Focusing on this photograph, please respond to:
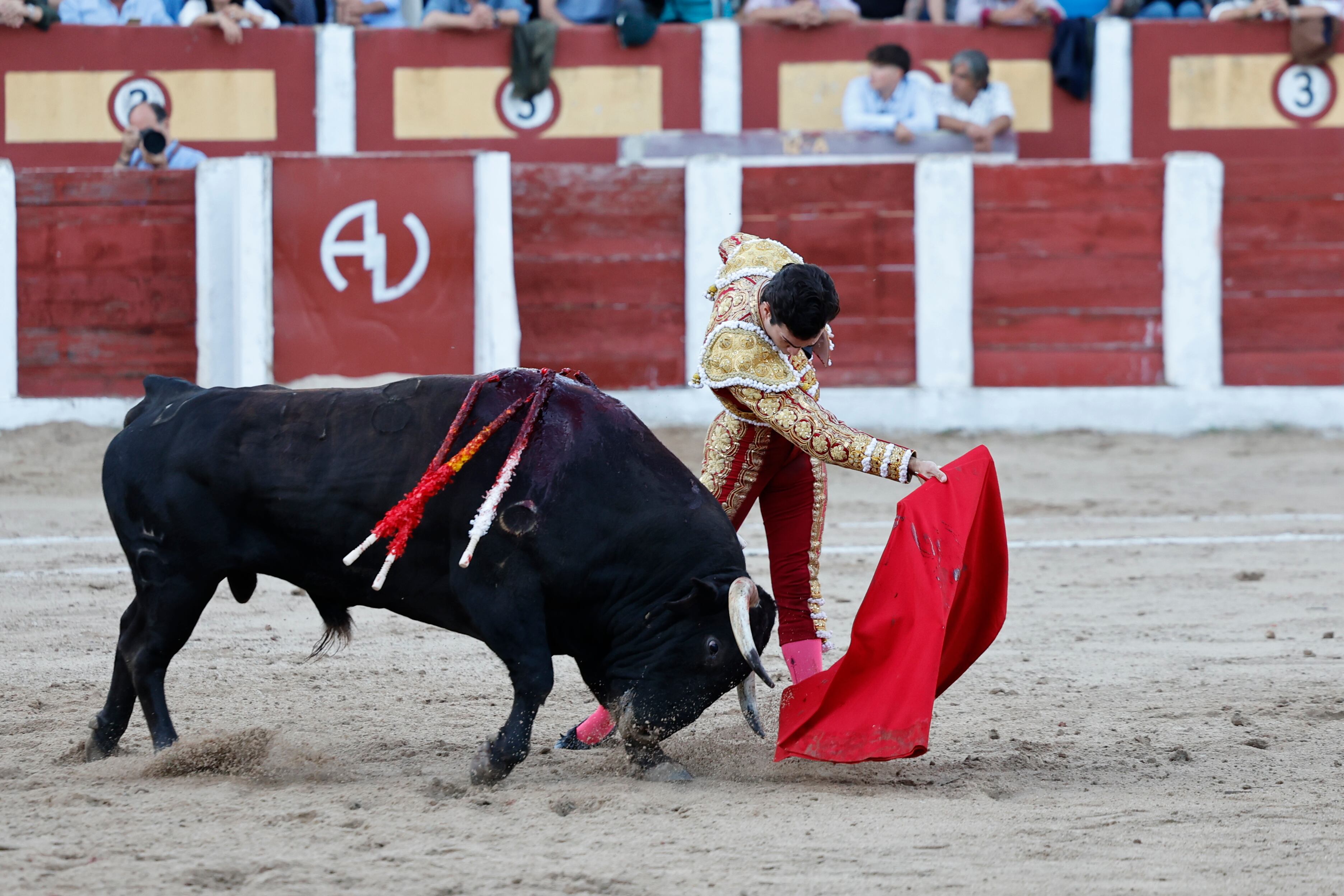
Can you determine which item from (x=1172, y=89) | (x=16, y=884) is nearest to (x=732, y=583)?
(x=16, y=884)

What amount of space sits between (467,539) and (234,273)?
4.98 meters

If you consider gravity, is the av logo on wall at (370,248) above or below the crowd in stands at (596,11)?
below

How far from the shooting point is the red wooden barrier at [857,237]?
7605mm

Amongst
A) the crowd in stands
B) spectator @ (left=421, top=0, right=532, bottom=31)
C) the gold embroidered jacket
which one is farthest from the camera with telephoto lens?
the gold embroidered jacket

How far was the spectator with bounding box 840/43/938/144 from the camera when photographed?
7977 millimetres

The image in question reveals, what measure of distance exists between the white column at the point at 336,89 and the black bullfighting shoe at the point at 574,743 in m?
6.24

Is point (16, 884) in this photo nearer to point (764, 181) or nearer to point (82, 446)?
point (82, 446)

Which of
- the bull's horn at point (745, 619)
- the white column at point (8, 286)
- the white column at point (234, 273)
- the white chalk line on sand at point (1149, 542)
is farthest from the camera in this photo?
the white column at point (8, 286)

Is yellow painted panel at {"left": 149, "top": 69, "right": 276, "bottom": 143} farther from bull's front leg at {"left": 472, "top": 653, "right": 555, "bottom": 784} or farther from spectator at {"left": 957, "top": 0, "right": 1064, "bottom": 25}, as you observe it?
bull's front leg at {"left": 472, "top": 653, "right": 555, "bottom": 784}

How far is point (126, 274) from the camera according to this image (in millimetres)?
7414

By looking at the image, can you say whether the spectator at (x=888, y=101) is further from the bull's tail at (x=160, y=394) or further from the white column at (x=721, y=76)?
the bull's tail at (x=160, y=394)

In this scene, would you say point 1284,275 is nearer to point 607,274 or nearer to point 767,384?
point 607,274

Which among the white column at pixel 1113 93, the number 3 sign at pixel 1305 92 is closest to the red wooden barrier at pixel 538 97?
the white column at pixel 1113 93

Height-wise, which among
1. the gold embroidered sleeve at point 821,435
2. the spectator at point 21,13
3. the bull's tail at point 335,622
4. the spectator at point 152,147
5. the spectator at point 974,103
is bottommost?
the bull's tail at point 335,622
